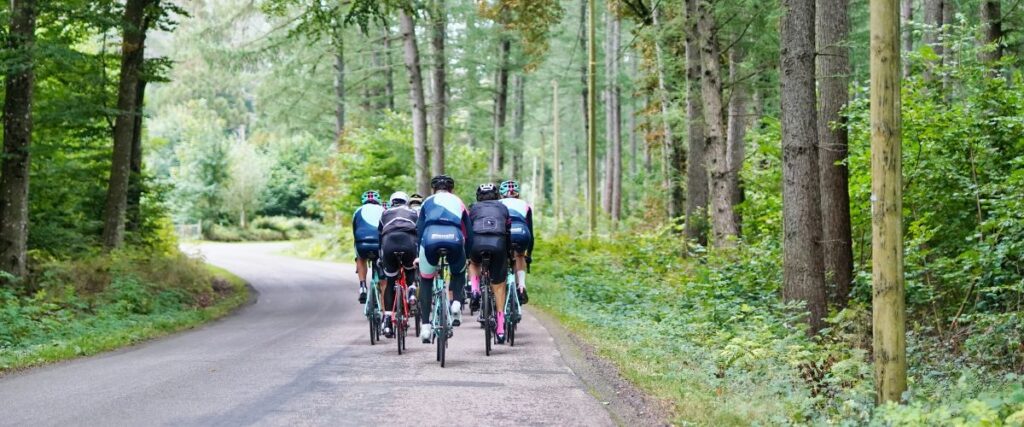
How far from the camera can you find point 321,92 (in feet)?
142


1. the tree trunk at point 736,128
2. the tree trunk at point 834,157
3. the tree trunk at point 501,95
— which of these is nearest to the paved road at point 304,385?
the tree trunk at point 834,157

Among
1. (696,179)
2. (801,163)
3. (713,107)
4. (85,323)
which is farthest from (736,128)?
(85,323)

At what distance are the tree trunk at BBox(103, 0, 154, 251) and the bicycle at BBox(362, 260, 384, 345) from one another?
1063 centimetres

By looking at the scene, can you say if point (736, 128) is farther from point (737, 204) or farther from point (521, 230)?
point (521, 230)

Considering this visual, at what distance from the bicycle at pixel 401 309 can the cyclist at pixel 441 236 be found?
0.72m

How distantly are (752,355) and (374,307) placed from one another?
5.16 meters

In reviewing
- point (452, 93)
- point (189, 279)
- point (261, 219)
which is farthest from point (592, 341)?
point (261, 219)

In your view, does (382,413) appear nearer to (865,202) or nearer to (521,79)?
(865,202)

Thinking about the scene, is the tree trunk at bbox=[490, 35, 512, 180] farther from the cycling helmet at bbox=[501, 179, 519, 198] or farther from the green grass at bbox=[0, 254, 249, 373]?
the cycling helmet at bbox=[501, 179, 519, 198]

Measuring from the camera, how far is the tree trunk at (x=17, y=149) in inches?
611

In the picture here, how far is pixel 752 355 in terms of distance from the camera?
9.29 meters

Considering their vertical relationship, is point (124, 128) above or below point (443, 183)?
above

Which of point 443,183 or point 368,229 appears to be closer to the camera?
point 443,183

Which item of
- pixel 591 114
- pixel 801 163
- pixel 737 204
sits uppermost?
pixel 591 114
